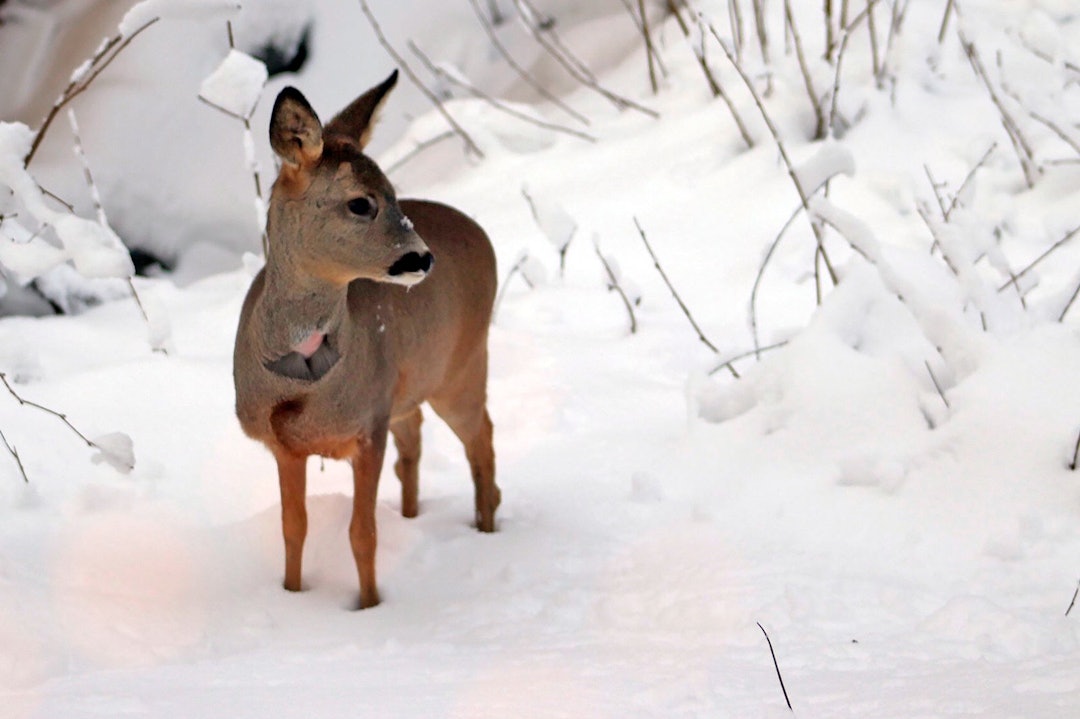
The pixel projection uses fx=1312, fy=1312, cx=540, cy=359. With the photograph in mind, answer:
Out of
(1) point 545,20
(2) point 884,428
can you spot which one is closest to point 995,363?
(2) point 884,428

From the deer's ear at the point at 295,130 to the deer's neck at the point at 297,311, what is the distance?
29cm

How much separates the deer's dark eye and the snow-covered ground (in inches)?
35.4

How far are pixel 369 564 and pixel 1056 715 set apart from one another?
5.86 ft

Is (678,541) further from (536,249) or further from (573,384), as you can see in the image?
(536,249)

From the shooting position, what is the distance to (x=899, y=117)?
21.5ft

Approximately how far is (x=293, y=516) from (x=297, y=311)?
1.95ft

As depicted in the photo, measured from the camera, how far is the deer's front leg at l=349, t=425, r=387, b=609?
131 inches

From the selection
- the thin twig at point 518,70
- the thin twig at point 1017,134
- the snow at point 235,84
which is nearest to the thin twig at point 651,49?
the thin twig at point 518,70

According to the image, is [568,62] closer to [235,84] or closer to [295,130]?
[235,84]

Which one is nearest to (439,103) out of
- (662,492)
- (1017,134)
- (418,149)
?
(418,149)

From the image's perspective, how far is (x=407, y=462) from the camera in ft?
13.2

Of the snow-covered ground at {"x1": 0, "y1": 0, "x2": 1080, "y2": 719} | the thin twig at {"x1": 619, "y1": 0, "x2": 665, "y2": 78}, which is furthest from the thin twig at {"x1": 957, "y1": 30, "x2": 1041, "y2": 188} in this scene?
the thin twig at {"x1": 619, "y1": 0, "x2": 665, "y2": 78}

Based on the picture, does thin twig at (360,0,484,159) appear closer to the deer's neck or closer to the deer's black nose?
the deer's neck

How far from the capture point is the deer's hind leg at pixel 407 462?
13.1 feet
